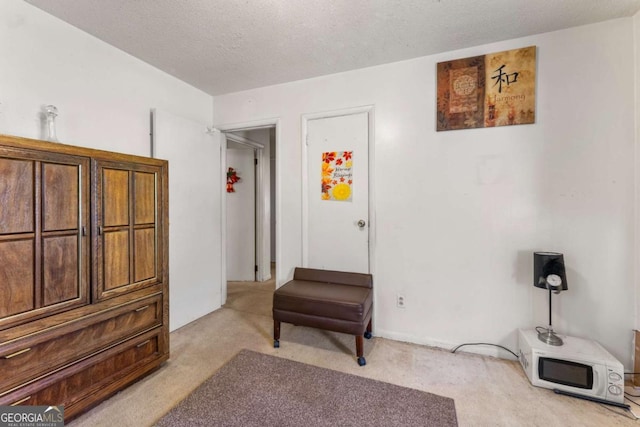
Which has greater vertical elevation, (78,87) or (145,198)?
(78,87)

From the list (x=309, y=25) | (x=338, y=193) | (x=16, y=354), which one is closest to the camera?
(x=16, y=354)

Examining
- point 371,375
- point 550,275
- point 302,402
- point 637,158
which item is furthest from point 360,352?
point 637,158

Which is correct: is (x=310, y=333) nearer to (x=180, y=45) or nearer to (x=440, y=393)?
(x=440, y=393)

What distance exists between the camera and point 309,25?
195 centimetres

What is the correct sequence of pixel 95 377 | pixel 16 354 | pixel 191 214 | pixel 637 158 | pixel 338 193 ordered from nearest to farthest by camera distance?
pixel 16 354 < pixel 95 377 < pixel 637 158 < pixel 338 193 < pixel 191 214

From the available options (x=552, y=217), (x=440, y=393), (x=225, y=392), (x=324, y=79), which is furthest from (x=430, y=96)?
(x=225, y=392)

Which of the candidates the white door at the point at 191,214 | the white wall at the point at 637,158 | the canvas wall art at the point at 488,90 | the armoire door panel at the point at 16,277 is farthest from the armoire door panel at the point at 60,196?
the white wall at the point at 637,158

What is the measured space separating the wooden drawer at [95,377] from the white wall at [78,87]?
2.50ft

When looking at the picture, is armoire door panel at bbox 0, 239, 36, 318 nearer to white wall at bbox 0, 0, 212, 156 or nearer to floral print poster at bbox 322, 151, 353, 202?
white wall at bbox 0, 0, 212, 156

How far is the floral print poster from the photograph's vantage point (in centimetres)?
264

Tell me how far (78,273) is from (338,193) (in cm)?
199

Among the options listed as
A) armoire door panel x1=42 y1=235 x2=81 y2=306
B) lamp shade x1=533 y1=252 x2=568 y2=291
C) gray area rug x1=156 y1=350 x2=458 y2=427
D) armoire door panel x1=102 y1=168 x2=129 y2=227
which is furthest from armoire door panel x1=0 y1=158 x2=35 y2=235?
lamp shade x1=533 y1=252 x2=568 y2=291

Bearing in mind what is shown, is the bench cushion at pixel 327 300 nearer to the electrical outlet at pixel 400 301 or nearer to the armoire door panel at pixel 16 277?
the electrical outlet at pixel 400 301

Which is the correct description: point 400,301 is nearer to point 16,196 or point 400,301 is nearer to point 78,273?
point 78,273
